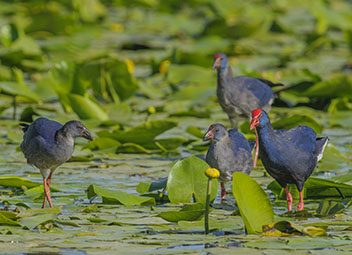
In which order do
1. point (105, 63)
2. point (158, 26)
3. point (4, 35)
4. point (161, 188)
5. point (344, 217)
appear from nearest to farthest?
point (344, 217), point (161, 188), point (105, 63), point (4, 35), point (158, 26)

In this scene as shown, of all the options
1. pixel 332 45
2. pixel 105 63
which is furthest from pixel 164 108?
pixel 332 45

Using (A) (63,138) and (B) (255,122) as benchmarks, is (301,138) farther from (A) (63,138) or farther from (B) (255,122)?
(A) (63,138)

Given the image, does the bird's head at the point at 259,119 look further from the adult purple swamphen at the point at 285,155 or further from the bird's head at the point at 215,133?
the bird's head at the point at 215,133

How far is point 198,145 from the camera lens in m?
8.19

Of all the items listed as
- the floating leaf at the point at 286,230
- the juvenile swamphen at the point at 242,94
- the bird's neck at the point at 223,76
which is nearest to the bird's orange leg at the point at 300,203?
the floating leaf at the point at 286,230

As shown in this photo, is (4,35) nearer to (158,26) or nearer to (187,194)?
(158,26)

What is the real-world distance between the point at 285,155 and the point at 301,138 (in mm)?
201

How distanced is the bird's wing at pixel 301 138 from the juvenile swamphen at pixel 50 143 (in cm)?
120

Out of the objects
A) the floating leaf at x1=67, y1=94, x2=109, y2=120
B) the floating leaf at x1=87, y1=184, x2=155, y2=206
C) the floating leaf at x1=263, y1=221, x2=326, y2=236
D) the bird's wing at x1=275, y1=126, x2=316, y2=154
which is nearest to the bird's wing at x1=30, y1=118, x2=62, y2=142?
the floating leaf at x1=87, y1=184, x2=155, y2=206

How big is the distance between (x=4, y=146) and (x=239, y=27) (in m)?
5.65

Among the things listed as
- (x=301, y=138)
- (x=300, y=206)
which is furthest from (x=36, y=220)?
(x=301, y=138)

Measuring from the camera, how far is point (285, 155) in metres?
6.26

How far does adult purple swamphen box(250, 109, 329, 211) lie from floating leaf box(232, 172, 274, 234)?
826 mm

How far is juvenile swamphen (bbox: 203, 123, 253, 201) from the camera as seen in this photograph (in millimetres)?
6664
